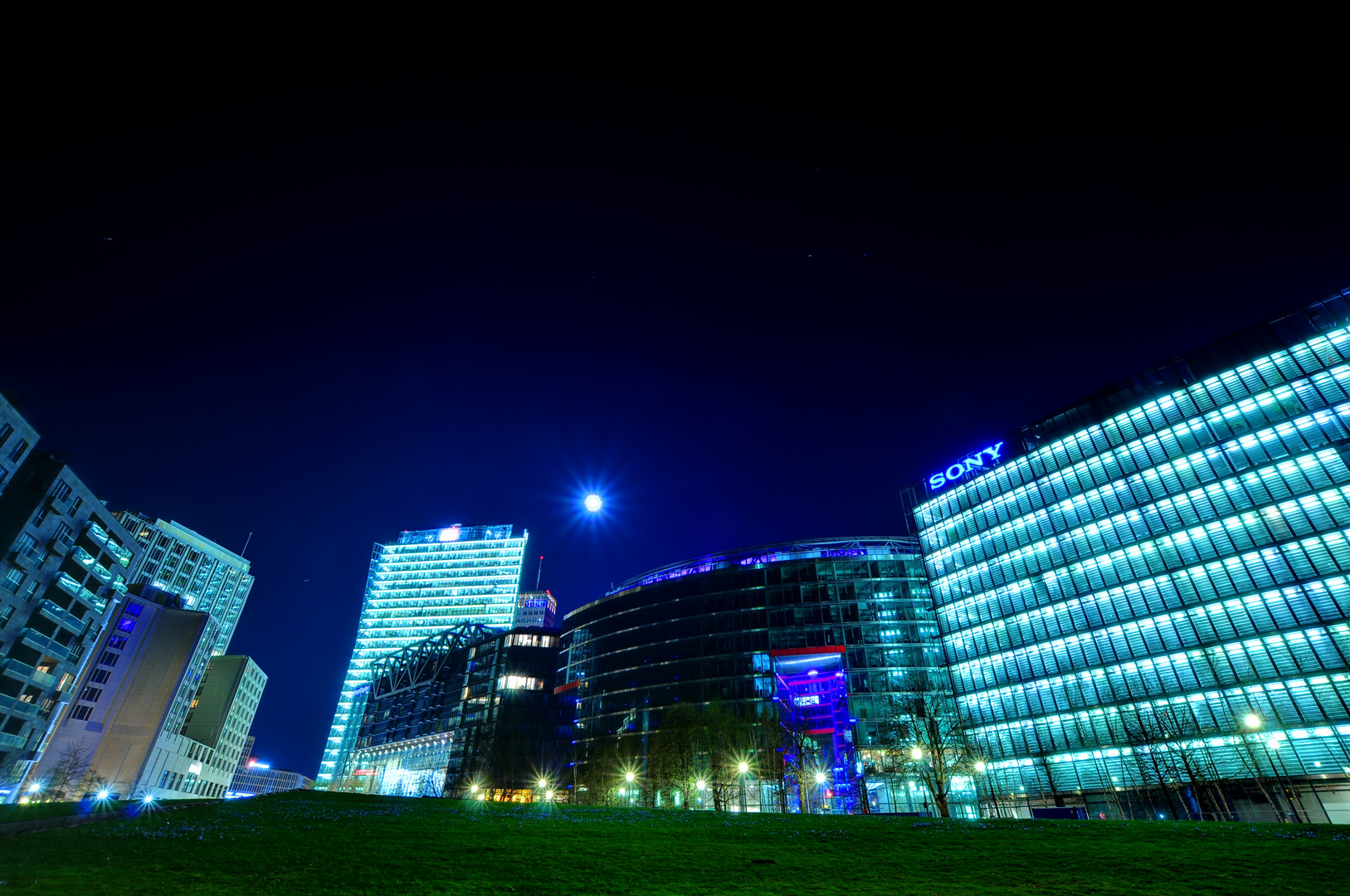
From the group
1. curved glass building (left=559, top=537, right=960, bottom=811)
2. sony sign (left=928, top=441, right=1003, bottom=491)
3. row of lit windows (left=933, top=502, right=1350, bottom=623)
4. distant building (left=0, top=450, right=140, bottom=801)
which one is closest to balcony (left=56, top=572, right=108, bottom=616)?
distant building (left=0, top=450, right=140, bottom=801)

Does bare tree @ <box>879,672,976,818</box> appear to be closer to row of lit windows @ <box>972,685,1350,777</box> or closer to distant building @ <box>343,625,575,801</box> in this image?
row of lit windows @ <box>972,685,1350,777</box>

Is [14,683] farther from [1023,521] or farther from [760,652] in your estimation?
[1023,521]

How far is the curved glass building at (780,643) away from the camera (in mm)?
94438

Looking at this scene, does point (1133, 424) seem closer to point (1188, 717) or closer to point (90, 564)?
point (1188, 717)

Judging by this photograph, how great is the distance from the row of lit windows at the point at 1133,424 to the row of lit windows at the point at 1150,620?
61.0ft

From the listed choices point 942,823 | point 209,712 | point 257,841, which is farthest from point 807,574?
point 209,712

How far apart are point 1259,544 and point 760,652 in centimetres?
6478

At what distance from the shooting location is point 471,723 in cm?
13412

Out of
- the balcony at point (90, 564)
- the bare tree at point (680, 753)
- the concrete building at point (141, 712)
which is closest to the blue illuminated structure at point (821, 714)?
the bare tree at point (680, 753)

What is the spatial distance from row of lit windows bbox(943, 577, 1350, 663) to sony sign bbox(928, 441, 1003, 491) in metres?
22.6

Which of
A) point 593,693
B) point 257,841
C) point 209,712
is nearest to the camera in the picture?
point 257,841

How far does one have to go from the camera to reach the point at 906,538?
10844 cm

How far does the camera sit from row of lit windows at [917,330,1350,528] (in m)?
68.8

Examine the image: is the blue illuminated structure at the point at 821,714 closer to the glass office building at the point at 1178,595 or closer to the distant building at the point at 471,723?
the glass office building at the point at 1178,595
